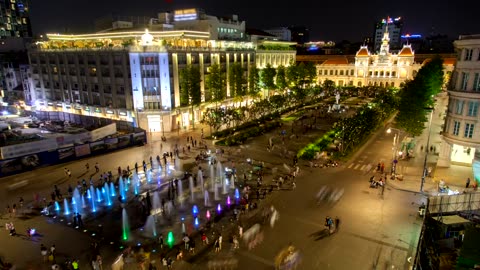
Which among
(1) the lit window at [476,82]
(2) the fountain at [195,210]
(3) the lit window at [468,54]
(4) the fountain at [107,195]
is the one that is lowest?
(4) the fountain at [107,195]

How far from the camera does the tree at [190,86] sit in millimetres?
63219

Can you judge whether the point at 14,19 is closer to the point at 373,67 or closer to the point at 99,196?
the point at 99,196

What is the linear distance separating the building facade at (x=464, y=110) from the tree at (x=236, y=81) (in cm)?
4761

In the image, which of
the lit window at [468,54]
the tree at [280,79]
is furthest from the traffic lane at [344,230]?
the tree at [280,79]

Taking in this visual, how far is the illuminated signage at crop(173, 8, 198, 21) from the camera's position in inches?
3246

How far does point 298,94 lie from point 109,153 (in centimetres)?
5492

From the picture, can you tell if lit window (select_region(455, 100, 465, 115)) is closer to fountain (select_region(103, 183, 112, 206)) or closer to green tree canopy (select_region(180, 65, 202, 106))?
fountain (select_region(103, 183, 112, 206))

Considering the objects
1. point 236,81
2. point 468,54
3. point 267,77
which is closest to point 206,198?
point 468,54

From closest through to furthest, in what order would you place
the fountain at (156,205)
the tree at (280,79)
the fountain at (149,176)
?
the fountain at (156,205)
the fountain at (149,176)
the tree at (280,79)

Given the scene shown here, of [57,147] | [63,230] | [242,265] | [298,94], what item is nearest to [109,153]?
[57,147]

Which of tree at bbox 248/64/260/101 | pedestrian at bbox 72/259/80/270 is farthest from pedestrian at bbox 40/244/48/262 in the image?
tree at bbox 248/64/260/101

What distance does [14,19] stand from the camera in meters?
120

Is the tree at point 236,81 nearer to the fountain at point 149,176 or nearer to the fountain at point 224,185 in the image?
the fountain at point 149,176

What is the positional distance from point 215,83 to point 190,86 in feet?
23.2
